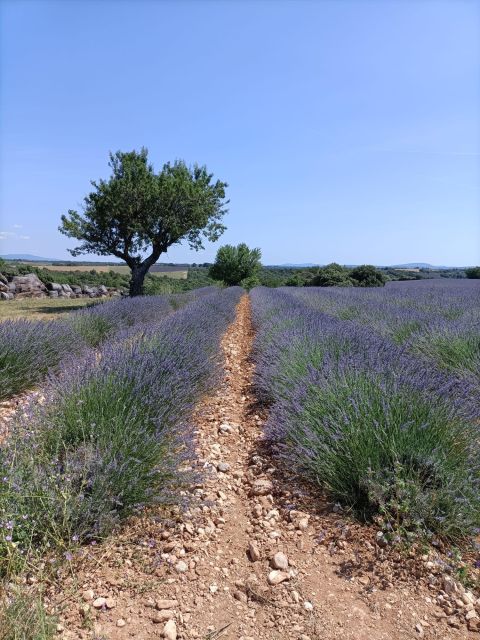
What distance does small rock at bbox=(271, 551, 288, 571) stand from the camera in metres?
1.54

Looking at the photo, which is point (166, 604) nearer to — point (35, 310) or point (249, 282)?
point (35, 310)

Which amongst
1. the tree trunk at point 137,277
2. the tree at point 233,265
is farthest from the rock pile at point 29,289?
the tree at point 233,265

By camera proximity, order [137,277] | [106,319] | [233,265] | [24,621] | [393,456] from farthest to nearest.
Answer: [233,265]
[137,277]
[106,319]
[393,456]
[24,621]

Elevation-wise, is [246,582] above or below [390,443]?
below

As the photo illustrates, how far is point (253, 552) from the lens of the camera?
5.34ft

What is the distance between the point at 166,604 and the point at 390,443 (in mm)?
1171

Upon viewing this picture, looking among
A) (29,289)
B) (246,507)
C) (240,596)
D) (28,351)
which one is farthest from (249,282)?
(240,596)

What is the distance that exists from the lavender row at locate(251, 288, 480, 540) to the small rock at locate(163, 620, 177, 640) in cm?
89

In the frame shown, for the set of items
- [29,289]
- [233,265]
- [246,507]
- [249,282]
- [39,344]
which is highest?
[233,265]

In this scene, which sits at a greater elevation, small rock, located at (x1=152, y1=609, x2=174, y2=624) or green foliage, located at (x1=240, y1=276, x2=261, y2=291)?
green foliage, located at (x1=240, y1=276, x2=261, y2=291)

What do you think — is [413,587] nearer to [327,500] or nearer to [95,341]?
[327,500]

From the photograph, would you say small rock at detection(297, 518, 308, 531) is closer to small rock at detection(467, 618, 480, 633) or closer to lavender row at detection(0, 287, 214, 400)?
small rock at detection(467, 618, 480, 633)

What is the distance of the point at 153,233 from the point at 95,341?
10701 mm

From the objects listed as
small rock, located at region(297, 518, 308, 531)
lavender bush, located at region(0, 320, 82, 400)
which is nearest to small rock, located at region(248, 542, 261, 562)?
small rock, located at region(297, 518, 308, 531)
